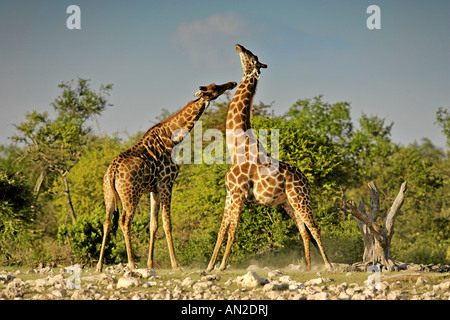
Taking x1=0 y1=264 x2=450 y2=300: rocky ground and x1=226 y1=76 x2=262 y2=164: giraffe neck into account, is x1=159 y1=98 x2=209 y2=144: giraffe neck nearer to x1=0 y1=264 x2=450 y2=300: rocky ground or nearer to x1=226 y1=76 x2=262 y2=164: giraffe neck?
x1=226 y1=76 x2=262 y2=164: giraffe neck

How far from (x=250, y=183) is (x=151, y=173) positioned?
7.31ft

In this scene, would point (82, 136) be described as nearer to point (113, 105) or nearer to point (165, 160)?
point (113, 105)

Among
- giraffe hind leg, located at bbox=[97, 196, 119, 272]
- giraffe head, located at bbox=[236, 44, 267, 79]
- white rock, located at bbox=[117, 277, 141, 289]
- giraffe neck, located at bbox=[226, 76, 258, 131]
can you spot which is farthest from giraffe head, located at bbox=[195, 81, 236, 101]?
white rock, located at bbox=[117, 277, 141, 289]

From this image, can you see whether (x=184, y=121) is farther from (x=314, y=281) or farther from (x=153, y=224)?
(x=314, y=281)

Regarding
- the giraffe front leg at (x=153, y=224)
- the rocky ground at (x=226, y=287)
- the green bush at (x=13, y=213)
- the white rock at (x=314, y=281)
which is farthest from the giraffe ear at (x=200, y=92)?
the green bush at (x=13, y=213)

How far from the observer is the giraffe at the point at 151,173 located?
460 inches

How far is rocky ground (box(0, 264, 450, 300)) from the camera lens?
8469 millimetres

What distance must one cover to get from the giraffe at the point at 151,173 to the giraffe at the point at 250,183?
0.85 m

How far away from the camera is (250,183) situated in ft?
38.9

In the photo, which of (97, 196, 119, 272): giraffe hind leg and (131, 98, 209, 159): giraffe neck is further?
(131, 98, 209, 159): giraffe neck

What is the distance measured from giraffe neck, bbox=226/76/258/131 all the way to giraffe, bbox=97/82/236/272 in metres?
0.51

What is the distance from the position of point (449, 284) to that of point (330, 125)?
21032mm

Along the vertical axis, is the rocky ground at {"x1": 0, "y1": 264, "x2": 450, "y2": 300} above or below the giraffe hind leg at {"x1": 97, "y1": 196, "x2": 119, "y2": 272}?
below
